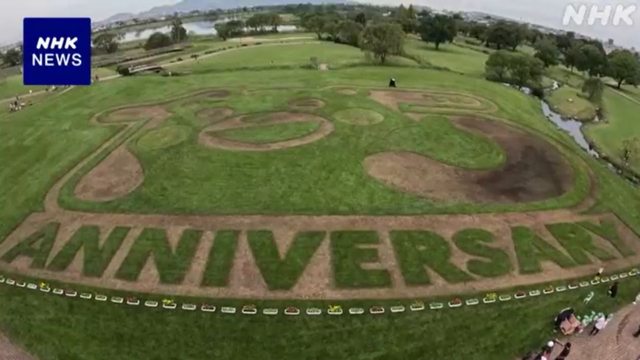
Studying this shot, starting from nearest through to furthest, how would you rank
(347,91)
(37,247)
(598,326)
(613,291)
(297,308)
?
(598,326)
(297,308)
(613,291)
(37,247)
(347,91)

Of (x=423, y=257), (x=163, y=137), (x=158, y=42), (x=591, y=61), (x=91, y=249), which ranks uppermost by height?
(x=591, y=61)

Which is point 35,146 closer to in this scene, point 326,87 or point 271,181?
point 271,181

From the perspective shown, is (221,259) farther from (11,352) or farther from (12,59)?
(12,59)

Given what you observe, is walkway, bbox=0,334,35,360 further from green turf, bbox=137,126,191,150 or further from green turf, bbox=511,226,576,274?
green turf, bbox=511,226,576,274

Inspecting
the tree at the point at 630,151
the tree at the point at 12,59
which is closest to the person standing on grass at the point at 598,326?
the tree at the point at 630,151

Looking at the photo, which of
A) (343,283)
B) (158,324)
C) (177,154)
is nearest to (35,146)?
(177,154)

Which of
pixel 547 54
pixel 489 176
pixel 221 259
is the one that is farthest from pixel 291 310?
pixel 547 54

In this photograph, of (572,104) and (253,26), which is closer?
(572,104)
